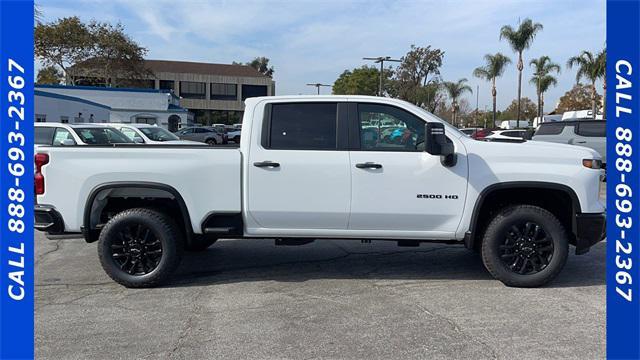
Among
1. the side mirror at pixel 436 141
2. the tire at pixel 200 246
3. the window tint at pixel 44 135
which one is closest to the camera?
the side mirror at pixel 436 141

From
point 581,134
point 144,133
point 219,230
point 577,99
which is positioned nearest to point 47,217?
point 219,230

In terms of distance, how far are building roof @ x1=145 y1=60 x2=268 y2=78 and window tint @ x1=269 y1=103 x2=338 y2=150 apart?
273ft

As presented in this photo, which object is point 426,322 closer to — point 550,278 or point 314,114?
point 550,278

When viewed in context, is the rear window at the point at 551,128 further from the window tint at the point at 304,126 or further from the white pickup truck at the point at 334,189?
the window tint at the point at 304,126

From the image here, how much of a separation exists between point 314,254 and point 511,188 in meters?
2.69

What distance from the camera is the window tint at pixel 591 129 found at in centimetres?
1494

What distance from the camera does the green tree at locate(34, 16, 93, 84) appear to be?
149ft

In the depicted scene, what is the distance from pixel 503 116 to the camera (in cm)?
8656

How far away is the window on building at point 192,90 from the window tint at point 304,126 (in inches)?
3285

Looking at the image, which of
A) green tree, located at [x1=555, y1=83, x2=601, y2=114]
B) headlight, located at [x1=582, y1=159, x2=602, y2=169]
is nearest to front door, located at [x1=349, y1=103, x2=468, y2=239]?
headlight, located at [x1=582, y1=159, x2=602, y2=169]

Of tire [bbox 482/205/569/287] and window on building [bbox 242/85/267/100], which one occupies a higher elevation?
window on building [bbox 242/85/267/100]

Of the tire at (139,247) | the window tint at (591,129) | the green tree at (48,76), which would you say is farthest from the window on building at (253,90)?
the tire at (139,247)

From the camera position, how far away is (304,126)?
17.4 feet

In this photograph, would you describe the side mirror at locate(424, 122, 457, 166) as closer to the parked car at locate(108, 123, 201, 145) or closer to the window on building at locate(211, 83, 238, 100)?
the parked car at locate(108, 123, 201, 145)
